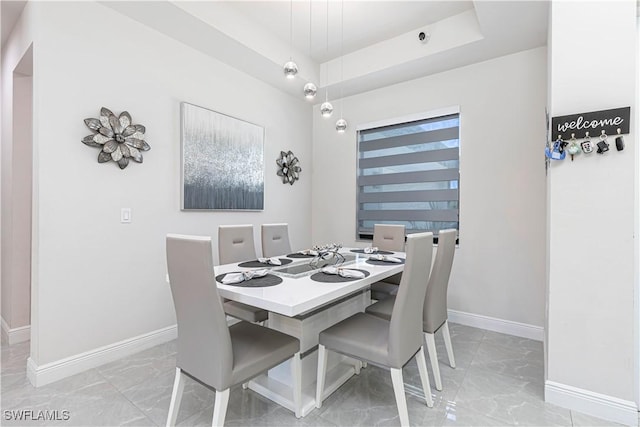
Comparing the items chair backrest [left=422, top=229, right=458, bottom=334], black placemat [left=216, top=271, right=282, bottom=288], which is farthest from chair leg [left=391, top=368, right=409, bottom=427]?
black placemat [left=216, top=271, right=282, bottom=288]

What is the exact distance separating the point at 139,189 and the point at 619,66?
333cm

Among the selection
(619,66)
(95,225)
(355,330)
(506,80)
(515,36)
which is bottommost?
(355,330)

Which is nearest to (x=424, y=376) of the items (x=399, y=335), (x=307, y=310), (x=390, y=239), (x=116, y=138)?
(x=399, y=335)

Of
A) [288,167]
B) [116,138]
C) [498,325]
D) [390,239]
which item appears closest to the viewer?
[116,138]

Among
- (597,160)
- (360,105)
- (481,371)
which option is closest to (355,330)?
(481,371)

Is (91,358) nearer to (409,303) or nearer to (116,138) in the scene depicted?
(116,138)

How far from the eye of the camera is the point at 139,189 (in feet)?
8.46

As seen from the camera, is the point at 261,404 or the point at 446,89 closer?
the point at 261,404

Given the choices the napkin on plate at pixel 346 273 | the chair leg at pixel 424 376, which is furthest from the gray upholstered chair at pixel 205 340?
the chair leg at pixel 424 376

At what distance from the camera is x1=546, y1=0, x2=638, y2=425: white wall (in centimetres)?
169

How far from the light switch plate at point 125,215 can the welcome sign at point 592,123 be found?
3.06 metres

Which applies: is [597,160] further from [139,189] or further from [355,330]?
[139,189]

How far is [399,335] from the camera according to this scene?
1551 millimetres

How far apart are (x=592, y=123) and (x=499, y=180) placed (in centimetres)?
133
